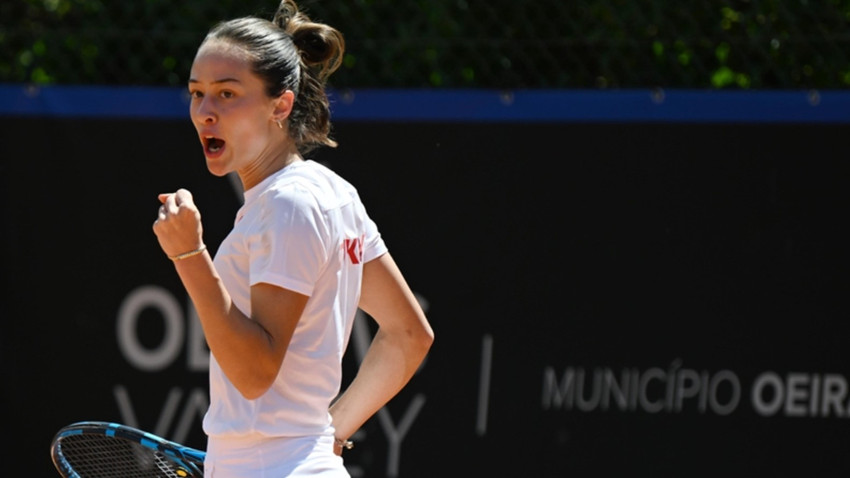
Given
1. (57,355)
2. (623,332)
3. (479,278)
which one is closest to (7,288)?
(57,355)

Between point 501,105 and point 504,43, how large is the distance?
22cm

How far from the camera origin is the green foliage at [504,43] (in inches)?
154

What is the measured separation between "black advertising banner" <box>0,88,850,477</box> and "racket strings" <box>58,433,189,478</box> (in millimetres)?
1092

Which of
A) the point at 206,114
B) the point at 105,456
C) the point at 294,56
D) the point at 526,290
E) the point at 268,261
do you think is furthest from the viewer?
the point at 526,290

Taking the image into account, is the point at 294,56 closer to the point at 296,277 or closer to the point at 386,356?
the point at 296,277

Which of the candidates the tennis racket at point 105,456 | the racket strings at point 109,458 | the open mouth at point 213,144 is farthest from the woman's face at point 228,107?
the racket strings at point 109,458

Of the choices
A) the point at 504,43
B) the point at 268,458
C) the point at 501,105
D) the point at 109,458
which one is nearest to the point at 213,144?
the point at 268,458

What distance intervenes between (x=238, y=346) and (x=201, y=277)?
4.7 inches

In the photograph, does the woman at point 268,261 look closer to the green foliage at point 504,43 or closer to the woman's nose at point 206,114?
the woman's nose at point 206,114

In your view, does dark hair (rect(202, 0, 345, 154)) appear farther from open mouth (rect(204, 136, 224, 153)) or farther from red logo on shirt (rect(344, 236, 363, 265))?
red logo on shirt (rect(344, 236, 363, 265))

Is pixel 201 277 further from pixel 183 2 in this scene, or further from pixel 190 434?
pixel 183 2

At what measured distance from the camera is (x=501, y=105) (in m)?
3.89

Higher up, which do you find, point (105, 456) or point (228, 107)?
point (228, 107)

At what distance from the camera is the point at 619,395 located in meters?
3.78
